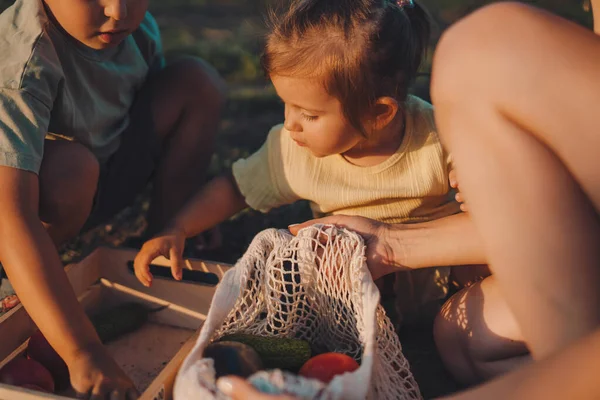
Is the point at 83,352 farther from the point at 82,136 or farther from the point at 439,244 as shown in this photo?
the point at 439,244

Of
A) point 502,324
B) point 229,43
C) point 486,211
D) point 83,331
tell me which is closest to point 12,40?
point 83,331

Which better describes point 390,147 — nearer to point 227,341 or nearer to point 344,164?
point 344,164

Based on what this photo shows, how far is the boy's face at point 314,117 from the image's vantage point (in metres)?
1.58

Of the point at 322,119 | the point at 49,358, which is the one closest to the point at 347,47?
the point at 322,119

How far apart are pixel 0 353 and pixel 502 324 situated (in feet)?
3.59

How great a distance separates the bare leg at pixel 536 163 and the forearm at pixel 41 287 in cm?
82

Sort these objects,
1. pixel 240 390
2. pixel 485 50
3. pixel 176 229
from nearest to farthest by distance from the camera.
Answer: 1. pixel 240 390
2. pixel 485 50
3. pixel 176 229

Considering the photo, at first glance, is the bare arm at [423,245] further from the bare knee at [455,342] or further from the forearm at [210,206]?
the forearm at [210,206]

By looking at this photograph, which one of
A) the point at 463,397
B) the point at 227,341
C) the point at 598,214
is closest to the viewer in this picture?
the point at 463,397

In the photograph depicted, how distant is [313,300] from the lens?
4.86 feet

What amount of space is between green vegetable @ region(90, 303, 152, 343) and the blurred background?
346 millimetres

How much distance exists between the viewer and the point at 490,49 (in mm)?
1169

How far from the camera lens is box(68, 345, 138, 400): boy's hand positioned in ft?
4.36

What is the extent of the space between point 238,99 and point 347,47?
1.67 m
